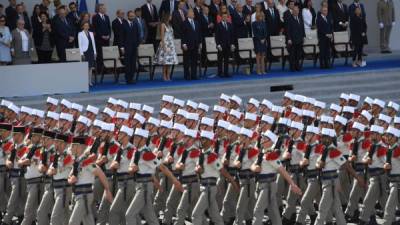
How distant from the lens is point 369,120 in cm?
1772

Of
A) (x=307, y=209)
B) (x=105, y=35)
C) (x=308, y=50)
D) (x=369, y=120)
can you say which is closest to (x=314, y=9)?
(x=308, y=50)

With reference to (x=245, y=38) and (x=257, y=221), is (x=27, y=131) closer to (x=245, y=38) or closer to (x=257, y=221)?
(x=257, y=221)

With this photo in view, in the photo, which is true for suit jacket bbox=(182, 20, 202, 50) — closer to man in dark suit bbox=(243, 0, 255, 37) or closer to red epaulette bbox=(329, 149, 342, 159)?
man in dark suit bbox=(243, 0, 255, 37)

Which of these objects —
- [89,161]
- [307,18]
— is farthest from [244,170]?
[307,18]

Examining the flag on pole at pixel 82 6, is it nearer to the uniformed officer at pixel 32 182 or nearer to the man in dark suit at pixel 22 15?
the man in dark suit at pixel 22 15

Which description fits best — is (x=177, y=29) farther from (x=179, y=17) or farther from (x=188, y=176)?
(x=188, y=176)

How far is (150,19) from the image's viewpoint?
26141mm

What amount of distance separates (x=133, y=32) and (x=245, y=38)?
2.86m

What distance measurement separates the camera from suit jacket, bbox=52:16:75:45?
24.0 m

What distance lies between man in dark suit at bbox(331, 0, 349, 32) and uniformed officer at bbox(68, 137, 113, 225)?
13.4 m

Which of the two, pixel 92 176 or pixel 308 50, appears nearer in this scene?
pixel 92 176

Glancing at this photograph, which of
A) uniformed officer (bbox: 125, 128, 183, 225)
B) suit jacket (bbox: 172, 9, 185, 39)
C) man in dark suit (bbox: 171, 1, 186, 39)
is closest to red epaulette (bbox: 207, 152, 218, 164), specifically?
uniformed officer (bbox: 125, 128, 183, 225)

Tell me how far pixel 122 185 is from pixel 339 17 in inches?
518

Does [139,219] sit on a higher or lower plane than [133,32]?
lower
